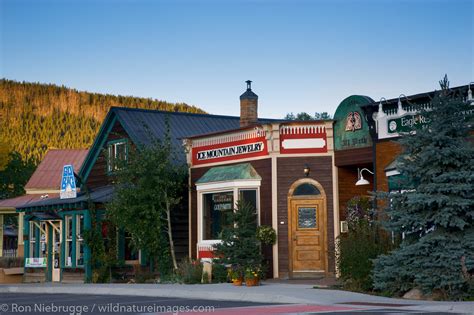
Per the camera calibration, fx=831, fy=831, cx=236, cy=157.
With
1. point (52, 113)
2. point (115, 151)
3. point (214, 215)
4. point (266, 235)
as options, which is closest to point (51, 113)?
point (52, 113)

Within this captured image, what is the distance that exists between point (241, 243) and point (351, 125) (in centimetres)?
515

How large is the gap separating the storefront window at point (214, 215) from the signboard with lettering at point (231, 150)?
4.55ft

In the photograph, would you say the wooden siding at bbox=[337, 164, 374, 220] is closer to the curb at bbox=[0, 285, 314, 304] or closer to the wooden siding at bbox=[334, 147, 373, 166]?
the wooden siding at bbox=[334, 147, 373, 166]

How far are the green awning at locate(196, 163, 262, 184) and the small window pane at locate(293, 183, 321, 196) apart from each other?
1.39 meters

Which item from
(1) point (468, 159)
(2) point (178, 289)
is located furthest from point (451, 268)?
(2) point (178, 289)

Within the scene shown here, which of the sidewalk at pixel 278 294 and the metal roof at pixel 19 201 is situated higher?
the metal roof at pixel 19 201

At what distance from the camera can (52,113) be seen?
8100 centimetres

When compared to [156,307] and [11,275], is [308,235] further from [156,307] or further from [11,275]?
[11,275]

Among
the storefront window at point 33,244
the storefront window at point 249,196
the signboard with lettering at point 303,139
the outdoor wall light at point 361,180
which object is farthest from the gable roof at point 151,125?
the outdoor wall light at point 361,180

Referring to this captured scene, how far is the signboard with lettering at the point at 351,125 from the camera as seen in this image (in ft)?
85.1

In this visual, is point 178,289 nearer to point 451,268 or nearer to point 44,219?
point 451,268

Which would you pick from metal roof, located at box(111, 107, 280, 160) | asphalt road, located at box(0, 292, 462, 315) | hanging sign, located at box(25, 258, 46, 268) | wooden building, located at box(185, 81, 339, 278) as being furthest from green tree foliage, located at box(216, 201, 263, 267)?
hanging sign, located at box(25, 258, 46, 268)

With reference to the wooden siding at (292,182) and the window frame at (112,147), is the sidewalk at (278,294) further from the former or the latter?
the window frame at (112,147)

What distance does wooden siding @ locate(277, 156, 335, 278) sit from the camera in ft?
88.1
